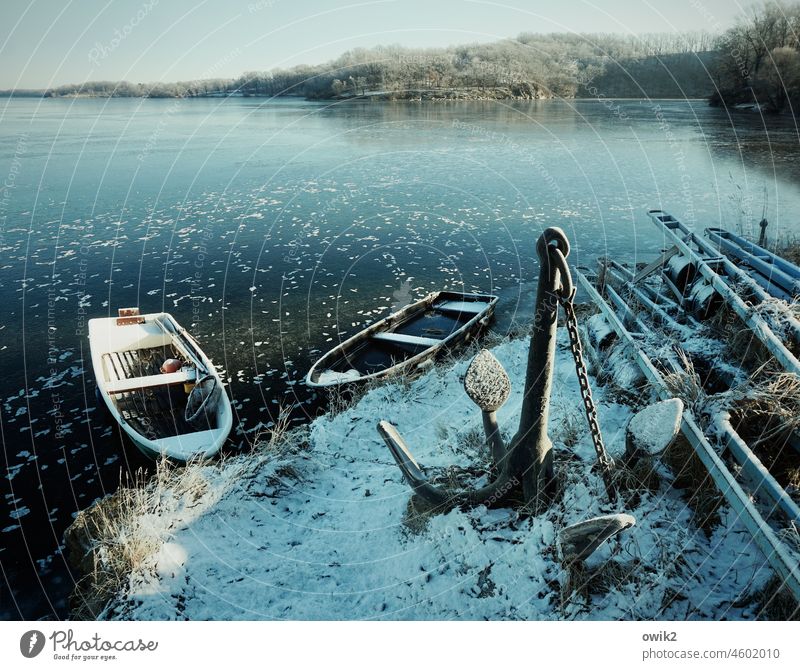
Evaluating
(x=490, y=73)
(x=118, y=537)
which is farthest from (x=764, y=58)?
(x=118, y=537)

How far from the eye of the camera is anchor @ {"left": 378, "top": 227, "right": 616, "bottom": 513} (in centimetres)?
310

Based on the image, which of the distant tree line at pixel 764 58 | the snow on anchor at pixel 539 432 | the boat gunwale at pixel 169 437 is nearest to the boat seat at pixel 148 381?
the boat gunwale at pixel 169 437

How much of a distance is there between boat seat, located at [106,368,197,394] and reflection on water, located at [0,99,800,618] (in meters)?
0.92

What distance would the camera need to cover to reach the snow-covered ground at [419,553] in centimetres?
319

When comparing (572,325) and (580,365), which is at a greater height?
(572,325)

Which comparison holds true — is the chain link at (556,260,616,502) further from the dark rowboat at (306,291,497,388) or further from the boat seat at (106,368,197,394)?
the boat seat at (106,368,197,394)

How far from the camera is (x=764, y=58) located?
737 inches

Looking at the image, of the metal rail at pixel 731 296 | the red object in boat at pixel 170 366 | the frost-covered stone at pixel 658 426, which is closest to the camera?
the frost-covered stone at pixel 658 426

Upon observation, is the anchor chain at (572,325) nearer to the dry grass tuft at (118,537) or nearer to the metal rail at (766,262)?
the metal rail at (766,262)

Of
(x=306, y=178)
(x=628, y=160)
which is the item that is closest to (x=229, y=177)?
(x=306, y=178)

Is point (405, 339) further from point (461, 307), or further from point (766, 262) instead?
point (766, 262)

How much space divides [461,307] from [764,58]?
1623cm

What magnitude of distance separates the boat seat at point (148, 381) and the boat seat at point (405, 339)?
3.86 meters

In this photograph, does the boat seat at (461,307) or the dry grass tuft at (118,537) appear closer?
the dry grass tuft at (118,537)
